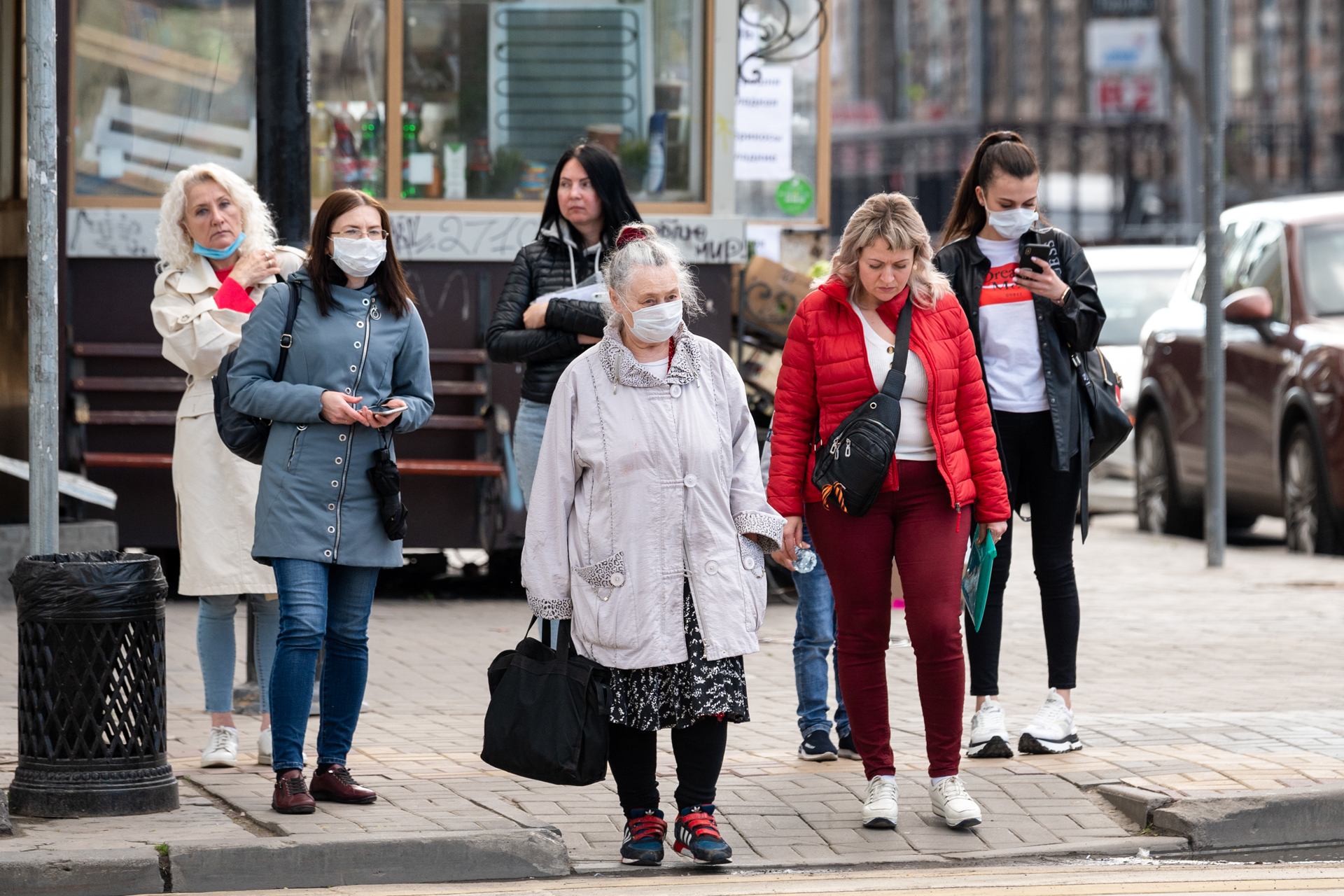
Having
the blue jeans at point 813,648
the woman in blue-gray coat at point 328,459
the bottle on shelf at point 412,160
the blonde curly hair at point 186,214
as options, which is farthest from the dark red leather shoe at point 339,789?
the bottle on shelf at point 412,160

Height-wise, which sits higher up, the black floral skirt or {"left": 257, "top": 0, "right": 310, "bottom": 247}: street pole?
{"left": 257, "top": 0, "right": 310, "bottom": 247}: street pole

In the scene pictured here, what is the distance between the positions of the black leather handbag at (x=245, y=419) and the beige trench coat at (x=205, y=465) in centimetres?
49

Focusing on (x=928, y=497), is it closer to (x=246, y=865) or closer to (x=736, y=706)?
(x=736, y=706)

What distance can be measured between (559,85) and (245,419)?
5123mm

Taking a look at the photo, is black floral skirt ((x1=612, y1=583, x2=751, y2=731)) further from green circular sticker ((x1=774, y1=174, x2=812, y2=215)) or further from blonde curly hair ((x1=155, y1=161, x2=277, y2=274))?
green circular sticker ((x1=774, y1=174, x2=812, y2=215))

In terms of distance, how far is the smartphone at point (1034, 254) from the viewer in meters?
6.55

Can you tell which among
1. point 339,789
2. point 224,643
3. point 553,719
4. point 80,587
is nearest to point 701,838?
point 553,719

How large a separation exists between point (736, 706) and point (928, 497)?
2.91ft

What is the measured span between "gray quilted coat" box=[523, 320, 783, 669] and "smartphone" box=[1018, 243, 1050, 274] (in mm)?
1557

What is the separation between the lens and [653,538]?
5293mm

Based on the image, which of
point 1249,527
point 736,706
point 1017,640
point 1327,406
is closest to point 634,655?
point 736,706

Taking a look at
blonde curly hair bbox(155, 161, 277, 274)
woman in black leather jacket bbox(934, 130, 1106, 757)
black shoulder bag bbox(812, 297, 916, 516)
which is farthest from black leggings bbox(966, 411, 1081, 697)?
blonde curly hair bbox(155, 161, 277, 274)

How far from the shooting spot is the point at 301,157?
7.31 metres

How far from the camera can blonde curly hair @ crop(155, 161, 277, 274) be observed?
6.57 m
